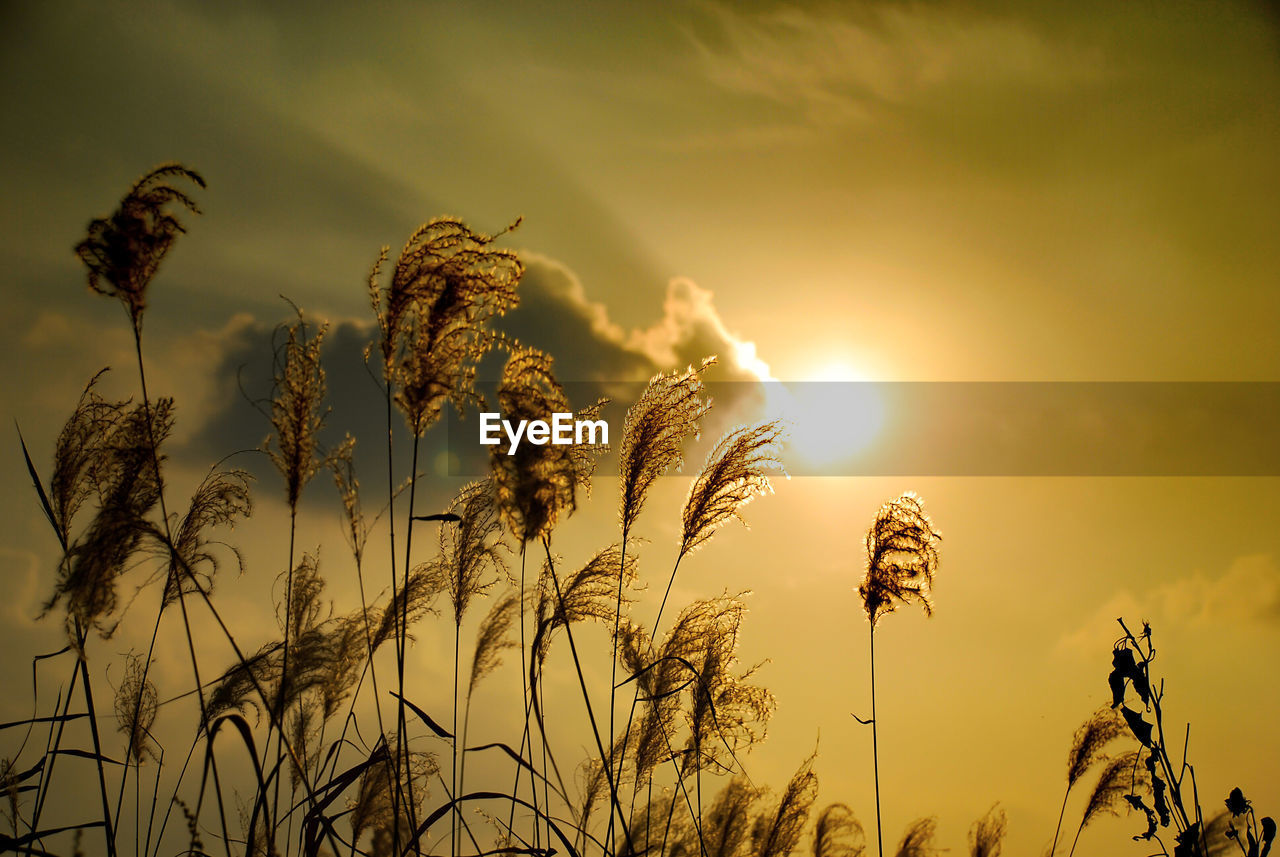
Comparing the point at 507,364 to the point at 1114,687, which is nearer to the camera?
the point at 1114,687

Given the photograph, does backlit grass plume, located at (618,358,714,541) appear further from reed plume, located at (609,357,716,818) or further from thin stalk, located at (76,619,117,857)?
thin stalk, located at (76,619,117,857)

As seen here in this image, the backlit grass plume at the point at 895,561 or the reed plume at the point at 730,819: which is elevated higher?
the backlit grass plume at the point at 895,561

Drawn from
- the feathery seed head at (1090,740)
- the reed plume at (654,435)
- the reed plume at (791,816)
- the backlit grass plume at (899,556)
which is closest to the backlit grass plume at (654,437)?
the reed plume at (654,435)

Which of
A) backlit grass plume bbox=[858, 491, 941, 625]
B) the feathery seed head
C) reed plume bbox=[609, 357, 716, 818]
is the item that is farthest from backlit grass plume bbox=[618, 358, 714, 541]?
the feathery seed head

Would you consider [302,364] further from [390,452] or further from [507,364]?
[507,364]

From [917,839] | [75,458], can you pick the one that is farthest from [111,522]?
[917,839]

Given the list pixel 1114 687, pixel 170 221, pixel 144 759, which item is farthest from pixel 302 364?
pixel 1114 687

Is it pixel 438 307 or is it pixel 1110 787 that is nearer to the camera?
pixel 438 307

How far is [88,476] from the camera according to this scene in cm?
270

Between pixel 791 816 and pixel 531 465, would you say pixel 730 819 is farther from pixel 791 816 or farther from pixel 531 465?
pixel 531 465

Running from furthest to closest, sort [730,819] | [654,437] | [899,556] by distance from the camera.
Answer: [730,819]
[899,556]
[654,437]

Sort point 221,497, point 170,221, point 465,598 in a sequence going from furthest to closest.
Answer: point 465,598, point 221,497, point 170,221

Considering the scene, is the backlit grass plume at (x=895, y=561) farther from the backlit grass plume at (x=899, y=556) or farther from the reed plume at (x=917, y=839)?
the reed plume at (x=917, y=839)

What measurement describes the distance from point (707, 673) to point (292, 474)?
194cm
